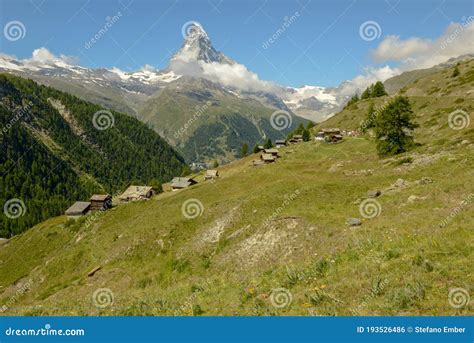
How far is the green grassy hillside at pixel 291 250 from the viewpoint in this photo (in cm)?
1672

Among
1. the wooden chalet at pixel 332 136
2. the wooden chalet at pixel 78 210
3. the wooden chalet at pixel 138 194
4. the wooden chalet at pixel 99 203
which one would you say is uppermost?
the wooden chalet at pixel 332 136

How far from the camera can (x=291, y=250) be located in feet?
111

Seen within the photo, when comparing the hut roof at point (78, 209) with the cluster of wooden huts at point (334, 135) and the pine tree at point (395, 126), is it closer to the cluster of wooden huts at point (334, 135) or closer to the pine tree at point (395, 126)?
the cluster of wooden huts at point (334, 135)

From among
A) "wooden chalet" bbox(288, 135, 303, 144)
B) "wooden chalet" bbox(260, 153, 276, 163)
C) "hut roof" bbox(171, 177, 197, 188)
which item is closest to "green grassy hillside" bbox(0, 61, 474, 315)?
"wooden chalet" bbox(260, 153, 276, 163)

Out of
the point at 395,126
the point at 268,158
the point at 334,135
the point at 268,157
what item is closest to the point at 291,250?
the point at 395,126

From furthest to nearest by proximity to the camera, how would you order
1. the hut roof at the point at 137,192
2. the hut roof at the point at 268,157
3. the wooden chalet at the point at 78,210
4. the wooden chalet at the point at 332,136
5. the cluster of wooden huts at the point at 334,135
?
the hut roof at the point at 137,192 < the wooden chalet at the point at 78,210 < the cluster of wooden huts at the point at 334,135 < the wooden chalet at the point at 332,136 < the hut roof at the point at 268,157

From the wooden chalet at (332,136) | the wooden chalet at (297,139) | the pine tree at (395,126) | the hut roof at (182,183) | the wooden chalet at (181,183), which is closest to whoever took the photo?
the pine tree at (395,126)

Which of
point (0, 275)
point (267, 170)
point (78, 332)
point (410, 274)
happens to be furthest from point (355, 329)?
point (0, 275)

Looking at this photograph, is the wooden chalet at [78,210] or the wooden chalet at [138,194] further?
the wooden chalet at [138,194]

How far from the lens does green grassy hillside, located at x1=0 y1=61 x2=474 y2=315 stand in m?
16.7

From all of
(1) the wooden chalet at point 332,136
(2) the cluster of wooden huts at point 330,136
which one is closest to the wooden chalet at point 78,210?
(2) the cluster of wooden huts at point 330,136

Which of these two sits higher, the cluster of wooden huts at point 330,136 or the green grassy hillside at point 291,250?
the cluster of wooden huts at point 330,136

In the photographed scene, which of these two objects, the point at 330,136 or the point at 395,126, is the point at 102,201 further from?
the point at 395,126

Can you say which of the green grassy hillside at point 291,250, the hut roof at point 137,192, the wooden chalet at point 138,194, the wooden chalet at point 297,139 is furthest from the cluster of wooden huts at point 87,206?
the wooden chalet at point 297,139
